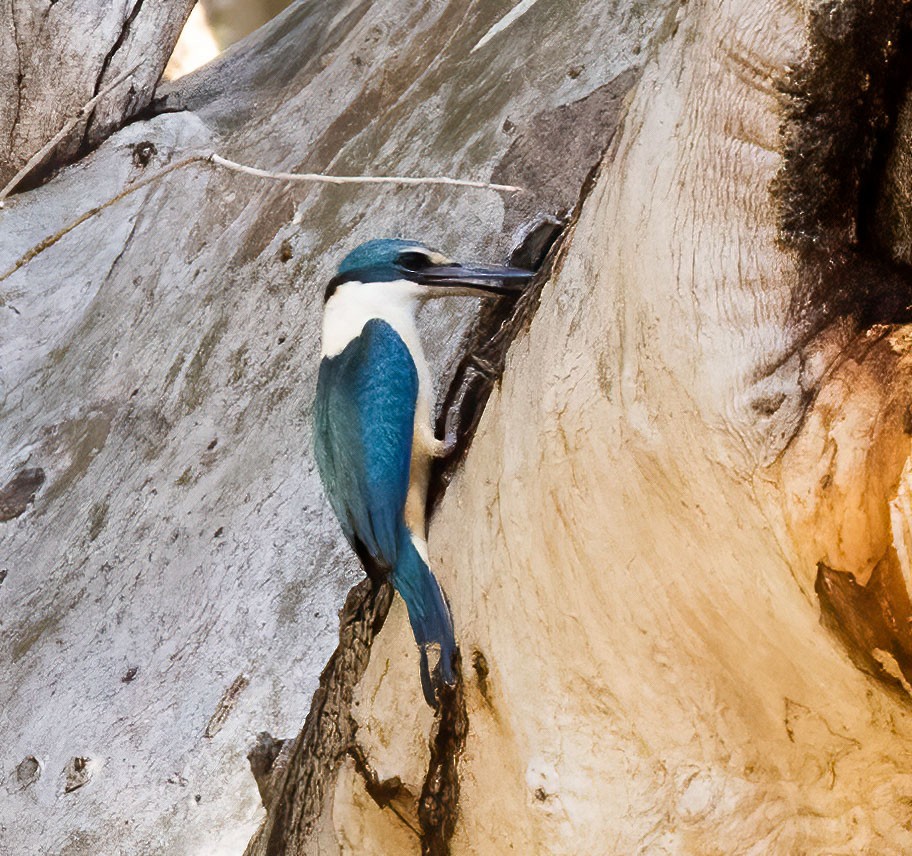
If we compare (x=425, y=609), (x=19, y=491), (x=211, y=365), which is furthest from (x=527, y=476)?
(x=19, y=491)

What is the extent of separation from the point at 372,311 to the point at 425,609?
34cm

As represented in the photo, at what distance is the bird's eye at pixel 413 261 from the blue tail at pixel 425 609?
0.31 m

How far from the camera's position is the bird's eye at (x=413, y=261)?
106cm

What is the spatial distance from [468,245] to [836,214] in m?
0.48

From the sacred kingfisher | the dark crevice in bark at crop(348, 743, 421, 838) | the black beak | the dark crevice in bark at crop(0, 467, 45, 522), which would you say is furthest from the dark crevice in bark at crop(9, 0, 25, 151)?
the dark crevice in bark at crop(348, 743, 421, 838)

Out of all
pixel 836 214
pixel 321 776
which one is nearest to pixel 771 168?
pixel 836 214

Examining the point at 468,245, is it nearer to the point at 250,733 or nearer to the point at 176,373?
the point at 176,373

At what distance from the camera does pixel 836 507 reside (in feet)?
2.05

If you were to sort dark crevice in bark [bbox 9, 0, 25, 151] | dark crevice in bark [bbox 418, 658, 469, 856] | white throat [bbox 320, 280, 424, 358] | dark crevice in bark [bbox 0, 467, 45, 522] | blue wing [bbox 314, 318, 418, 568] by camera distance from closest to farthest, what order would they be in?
dark crevice in bark [bbox 418, 658, 469, 856] < blue wing [bbox 314, 318, 418, 568] < white throat [bbox 320, 280, 424, 358] < dark crevice in bark [bbox 0, 467, 45, 522] < dark crevice in bark [bbox 9, 0, 25, 151]

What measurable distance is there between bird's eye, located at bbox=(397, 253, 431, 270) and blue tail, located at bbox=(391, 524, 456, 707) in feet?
1.01

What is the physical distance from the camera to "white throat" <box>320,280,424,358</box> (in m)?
1.03

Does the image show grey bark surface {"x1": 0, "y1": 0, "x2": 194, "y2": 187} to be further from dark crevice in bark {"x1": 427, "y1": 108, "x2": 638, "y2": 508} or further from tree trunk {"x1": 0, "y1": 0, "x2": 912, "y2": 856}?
dark crevice in bark {"x1": 427, "y1": 108, "x2": 638, "y2": 508}

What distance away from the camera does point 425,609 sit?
34.0 inches

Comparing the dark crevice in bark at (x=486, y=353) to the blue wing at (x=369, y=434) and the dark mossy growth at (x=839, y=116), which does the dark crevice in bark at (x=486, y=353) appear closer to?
the blue wing at (x=369, y=434)
